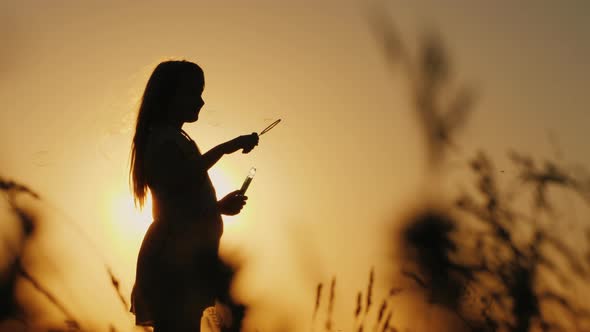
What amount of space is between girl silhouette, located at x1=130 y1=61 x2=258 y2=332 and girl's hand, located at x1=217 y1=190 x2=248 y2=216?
0.08ft

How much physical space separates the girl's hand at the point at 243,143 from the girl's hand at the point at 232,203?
0.61 ft

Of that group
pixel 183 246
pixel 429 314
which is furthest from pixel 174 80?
pixel 429 314

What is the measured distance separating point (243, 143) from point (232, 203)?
233 millimetres

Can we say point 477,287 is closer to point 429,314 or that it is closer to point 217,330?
point 429,314

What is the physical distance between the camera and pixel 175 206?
2.99 metres

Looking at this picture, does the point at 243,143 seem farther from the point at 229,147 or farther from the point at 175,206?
the point at 175,206

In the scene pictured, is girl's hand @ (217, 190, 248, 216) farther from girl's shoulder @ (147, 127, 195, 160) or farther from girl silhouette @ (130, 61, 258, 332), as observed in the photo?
girl's shoulder @ (147, 127, 195, 160)

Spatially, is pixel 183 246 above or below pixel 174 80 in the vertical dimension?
below

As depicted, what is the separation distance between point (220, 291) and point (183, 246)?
14.1 inches

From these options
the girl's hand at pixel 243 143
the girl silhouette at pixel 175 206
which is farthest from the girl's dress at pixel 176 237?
the girl's hand at pixel 243 143

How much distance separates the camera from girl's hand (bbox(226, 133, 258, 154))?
121 inches

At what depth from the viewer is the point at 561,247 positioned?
3.96m

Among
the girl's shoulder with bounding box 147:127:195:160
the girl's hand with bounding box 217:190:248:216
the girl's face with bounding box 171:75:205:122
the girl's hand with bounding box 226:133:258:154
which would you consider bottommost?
the girl's hand with bounding box 217:190:248:216

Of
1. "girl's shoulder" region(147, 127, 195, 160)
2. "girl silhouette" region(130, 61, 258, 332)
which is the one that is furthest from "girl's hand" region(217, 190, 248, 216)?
"girl's shoulder" region(147, 127, 195, 160)
